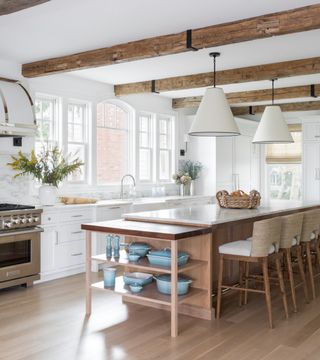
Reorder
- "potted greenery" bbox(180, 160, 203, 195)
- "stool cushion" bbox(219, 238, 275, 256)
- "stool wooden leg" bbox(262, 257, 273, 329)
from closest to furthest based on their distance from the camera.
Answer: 1. "stool wooden leg" bbox(262, 257, 273, 329)
2. "stool cushion" bbox(219, 238, 275, 256)
3. "potted greenery" bbox(180, 160, 203, 195)

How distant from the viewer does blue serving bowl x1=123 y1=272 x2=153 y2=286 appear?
412cm

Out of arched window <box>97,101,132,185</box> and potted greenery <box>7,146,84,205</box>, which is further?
arched window <box>97,101,132,185</box>

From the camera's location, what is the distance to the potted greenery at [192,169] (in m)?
9.04

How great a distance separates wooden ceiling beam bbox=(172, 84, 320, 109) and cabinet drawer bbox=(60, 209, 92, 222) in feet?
11.5

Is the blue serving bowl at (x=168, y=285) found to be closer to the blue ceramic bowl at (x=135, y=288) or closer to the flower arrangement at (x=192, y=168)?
the blue ceramic bowl at (x=135, y=288)

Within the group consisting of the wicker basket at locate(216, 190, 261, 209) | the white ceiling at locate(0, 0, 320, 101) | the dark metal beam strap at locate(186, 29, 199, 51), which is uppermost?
the white ceiling at locate(0, 0, 320, 101)

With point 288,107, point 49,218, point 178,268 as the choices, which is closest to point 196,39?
point 178,268

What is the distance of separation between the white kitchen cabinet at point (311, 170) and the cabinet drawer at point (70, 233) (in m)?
5.34

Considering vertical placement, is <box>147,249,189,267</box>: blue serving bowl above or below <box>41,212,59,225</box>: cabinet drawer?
below

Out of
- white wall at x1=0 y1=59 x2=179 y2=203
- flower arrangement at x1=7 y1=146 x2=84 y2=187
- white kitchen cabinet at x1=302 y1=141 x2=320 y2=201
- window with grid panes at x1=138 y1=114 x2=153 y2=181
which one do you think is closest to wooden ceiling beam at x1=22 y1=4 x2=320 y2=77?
white wall at x1=0 y1=59 x2=179 y2=203

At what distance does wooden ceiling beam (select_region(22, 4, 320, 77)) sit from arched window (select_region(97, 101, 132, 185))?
6.25 ft

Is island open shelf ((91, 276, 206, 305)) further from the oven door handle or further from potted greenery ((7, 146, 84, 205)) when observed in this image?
potted greenery ((7, 146, 84, 205))

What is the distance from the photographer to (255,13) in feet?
13.1

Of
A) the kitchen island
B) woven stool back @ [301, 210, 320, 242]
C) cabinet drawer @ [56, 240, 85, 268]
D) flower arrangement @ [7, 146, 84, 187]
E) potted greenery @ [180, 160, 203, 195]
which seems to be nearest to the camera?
the kitchen island
